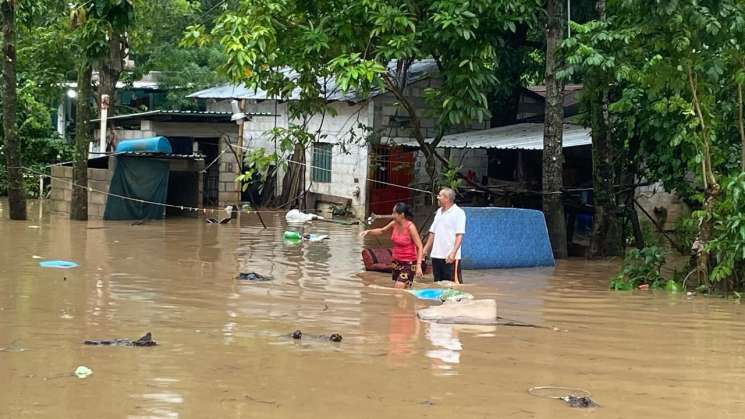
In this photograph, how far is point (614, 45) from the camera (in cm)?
1407

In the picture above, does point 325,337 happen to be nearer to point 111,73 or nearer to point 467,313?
point 467,313

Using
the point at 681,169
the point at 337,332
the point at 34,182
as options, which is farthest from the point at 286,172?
the point at 337,332

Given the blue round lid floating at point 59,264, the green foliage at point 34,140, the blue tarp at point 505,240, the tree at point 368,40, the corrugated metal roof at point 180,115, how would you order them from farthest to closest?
1. the green foliage at point 34,140
2. the corrugated metal roof at point 180,115
3. the blue tarp at point 505,240
4. the tree at point 368,40
5. the blue round lid floating at point 59,264

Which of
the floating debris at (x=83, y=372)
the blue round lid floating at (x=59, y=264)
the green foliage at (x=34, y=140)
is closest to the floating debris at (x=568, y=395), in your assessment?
the floating debris at (x=83, y=372)

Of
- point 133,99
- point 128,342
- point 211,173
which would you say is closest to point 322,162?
point 211,173

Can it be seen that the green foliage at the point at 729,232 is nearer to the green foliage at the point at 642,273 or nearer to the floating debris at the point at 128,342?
the green foliage at the point at 642,273

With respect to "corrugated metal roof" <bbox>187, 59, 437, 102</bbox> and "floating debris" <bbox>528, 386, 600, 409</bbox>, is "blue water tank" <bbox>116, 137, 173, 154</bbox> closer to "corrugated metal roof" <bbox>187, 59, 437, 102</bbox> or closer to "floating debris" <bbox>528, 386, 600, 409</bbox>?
"corrugated metal roof" <bbox>187, 59, 437, 102</bbox>

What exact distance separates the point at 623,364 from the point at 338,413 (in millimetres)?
2604

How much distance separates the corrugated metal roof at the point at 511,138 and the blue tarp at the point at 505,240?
2701 mm

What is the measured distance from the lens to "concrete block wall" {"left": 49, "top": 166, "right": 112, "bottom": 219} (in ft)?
73.9

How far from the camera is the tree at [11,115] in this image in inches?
778

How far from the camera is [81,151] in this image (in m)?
21.1

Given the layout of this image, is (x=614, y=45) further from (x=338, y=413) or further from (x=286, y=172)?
(x=286, y=172)

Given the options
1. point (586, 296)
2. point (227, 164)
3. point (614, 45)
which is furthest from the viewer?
point (227, 164)
